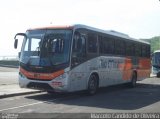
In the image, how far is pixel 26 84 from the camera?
1719 centimetres

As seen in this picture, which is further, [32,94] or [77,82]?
[32,94]

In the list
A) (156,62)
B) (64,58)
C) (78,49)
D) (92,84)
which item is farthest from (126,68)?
(156,62)

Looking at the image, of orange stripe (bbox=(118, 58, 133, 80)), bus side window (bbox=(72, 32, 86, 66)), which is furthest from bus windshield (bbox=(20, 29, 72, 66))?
orange stripe (bbox=(118, 58, 133, 80))

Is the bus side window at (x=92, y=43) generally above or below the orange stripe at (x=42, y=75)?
above

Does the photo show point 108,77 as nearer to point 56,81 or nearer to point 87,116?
point 56,81

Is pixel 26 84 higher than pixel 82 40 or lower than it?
lower

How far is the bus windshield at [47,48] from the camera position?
16.6 m

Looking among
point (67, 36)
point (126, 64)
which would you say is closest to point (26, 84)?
point (67, 36)

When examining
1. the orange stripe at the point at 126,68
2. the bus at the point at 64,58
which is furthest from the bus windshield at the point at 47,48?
the orange stripe at the point at 126,68

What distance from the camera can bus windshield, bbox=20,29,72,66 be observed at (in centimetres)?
1656

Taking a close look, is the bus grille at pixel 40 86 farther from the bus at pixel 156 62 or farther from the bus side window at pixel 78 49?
the bus at pixel 156 62

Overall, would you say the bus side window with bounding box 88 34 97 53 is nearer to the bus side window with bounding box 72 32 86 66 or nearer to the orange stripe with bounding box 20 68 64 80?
the bus side window with bounding box 72 32 86 66

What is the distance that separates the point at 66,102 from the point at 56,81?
1.20 meters

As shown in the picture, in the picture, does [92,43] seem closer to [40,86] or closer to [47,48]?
[47,48]
